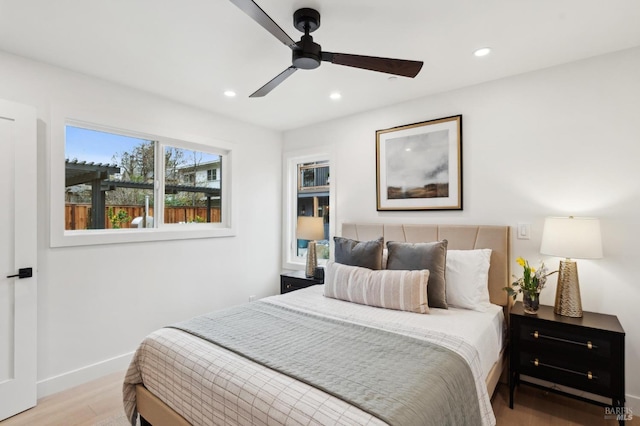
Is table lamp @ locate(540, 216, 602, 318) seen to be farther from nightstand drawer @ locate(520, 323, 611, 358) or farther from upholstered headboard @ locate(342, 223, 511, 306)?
upholstered headboard @ locate(342, 223, 511, 306)

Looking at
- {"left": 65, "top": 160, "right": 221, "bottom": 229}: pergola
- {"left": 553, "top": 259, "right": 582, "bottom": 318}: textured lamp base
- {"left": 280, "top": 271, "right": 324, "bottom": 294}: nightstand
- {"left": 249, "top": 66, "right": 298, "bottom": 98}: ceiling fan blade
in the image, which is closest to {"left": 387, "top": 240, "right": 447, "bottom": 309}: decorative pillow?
{"left": 553, "top": 259, "right": 582, "bottom": 318}: textured lamp base

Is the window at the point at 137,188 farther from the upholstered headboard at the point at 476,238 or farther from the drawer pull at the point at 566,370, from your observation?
the drawer pull at the point at 566,370

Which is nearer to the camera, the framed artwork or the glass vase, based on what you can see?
the glass vase

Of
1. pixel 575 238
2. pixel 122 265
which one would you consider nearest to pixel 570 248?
pixel 575 238

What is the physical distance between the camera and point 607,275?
89.7 inches

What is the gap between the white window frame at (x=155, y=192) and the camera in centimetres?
246

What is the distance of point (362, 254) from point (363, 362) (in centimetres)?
125

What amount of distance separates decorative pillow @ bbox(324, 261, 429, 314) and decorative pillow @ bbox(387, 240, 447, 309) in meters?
0.10

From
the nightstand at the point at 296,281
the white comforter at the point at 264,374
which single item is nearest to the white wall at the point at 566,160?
the white comforter at the point at 264,374

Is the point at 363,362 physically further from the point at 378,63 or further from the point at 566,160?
the point at 566,160

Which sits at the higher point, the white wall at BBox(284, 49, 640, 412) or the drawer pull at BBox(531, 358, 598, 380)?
the white wall at BBox(284, 49, 640, 412)

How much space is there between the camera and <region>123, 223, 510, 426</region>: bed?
1200 millimetres

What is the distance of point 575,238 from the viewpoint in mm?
2129

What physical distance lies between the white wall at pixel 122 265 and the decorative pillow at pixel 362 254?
1539mm
